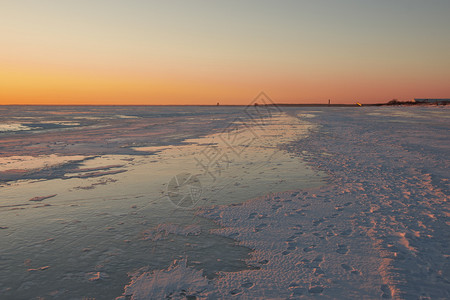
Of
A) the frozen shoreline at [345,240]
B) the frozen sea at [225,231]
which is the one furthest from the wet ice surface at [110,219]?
the frozen shoreline at [345,240]

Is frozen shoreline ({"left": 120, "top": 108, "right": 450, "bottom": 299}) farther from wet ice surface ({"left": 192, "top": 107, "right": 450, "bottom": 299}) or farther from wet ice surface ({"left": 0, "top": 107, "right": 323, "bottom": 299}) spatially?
wet ice surface ({"left": 0, "top": 107, "right": 323, "bottom": 299})

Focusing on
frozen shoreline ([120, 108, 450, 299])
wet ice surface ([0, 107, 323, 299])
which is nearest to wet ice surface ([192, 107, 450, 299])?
frozen shoreline ([120, 108, 450, 299])

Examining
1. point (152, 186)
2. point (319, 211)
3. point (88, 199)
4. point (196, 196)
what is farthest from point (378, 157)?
point (88, 199)

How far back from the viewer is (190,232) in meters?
5.04

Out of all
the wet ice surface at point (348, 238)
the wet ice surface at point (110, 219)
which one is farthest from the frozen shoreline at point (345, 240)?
the wet ice surface at point (110, 219)

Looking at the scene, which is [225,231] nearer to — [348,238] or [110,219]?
[348,238]

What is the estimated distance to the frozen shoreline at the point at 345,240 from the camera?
340 cm

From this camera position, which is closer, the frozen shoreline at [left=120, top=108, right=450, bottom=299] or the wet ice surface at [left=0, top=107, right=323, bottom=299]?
the frozen shoreline at [left=120, top=108, right=450, bottom=299]

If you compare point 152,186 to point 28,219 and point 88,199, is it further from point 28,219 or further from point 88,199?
point 28,219

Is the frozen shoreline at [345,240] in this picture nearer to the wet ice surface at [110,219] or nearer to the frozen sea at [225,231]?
the frozen sea at [225,231]

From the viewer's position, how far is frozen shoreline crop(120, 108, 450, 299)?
3400mm

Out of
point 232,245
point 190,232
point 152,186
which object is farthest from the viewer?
point 152,186

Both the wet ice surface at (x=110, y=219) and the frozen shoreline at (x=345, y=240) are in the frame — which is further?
the wet ice surface at (x=110, y=219)

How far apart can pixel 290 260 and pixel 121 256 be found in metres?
2.50
